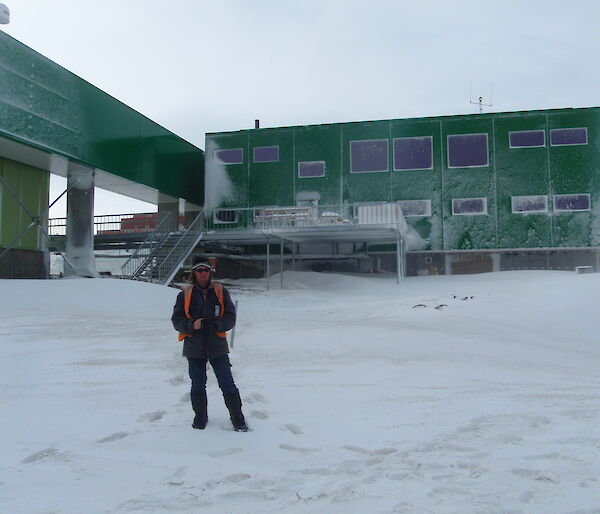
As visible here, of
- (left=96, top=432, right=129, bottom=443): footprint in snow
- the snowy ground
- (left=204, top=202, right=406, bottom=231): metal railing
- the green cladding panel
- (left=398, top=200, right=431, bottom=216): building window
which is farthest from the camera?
(left=398, top=200, right=431, bottom=216): building window

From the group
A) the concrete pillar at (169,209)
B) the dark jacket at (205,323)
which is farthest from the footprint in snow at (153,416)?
the concrete pillar at (169,209)

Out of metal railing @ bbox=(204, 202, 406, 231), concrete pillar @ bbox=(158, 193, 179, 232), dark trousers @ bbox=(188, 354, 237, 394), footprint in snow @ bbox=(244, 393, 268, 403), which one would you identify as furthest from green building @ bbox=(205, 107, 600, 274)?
dark trousers @ bbox=(188, 354, 237, 394)

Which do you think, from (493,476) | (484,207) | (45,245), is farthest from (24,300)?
(484,207)

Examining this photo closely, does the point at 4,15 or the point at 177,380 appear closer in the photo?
the point at 177,380

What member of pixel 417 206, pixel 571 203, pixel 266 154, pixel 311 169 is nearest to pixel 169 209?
pixel 266 154

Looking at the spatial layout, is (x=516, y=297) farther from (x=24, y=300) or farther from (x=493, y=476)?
(x=24, y=300)

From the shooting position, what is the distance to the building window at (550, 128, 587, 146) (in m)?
23.6

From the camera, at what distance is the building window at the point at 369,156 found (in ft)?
81.9

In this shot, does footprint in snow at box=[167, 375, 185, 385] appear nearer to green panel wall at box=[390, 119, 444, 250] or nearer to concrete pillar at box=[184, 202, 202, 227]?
green panel wall at box=[390, 119, 444, 250]

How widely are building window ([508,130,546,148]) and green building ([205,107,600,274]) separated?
0.04m

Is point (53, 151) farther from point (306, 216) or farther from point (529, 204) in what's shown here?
point (529, 204)

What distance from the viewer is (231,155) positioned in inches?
1045

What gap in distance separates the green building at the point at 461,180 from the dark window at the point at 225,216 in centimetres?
6

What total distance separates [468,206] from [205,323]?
21033 mm
